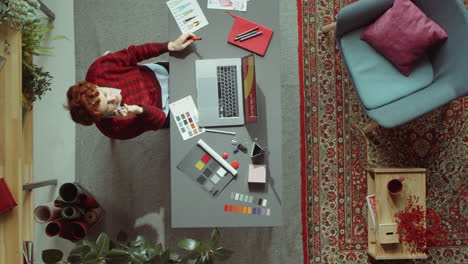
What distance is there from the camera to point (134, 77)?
1.68 meters

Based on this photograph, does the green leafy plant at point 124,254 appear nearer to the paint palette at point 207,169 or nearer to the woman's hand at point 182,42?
the paint palette at point 207,169

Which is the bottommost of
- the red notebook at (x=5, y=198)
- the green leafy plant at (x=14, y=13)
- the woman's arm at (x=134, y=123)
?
the red notebook at (x=5, y=198)

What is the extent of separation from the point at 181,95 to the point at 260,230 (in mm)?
1087

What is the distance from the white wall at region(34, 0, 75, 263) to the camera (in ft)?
7.30

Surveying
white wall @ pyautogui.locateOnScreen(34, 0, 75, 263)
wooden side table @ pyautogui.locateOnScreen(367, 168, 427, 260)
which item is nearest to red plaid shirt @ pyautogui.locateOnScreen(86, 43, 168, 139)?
white wall @ pyautogui.locateOnScreen(34, 0, 75, 263)

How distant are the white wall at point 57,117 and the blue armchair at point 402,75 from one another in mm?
1757

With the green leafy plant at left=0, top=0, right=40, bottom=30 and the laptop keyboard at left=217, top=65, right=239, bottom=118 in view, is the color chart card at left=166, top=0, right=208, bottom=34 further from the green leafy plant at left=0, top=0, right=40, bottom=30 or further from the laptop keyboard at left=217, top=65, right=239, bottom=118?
the green leafy plant at left=0, top=0, right=40, bottom=30

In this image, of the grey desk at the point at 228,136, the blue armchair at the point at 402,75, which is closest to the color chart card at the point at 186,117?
the grey desk at the point at 228,136

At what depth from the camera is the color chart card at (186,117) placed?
64.6 inches

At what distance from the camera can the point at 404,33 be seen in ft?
5.64

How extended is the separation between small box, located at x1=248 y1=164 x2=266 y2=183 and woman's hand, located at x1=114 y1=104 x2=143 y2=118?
0.60 meters

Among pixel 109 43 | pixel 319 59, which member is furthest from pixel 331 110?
pixel 109 43

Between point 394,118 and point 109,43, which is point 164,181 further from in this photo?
point 394,118

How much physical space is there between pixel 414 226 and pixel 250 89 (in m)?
1.24
